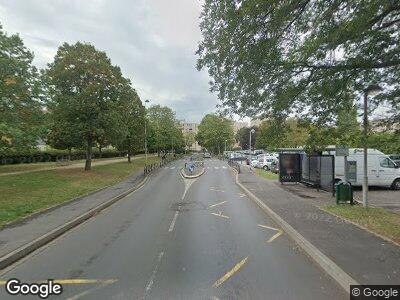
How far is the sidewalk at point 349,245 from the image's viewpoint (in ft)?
22.4

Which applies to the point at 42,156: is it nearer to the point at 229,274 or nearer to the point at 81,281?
the point at 81,281

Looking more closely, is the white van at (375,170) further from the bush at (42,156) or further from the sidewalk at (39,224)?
the bush at (42,156)

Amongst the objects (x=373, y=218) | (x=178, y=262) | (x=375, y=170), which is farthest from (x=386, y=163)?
(x=178, y=262)

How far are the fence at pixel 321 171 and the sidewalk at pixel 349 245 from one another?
6.57 metres

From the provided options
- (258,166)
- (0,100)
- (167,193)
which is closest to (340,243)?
(167,193)

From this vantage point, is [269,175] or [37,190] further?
[269,175]

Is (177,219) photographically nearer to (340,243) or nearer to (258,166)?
(340,243)

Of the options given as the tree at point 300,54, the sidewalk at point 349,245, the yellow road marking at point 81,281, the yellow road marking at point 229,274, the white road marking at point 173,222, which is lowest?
the white road marking at point 173,222

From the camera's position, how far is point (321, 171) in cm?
2236

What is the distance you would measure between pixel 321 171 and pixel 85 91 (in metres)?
21.1

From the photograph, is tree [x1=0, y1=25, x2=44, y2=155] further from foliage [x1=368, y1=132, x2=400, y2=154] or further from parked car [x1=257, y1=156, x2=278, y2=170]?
parked car [x1=257, y1=156, x2=278, y2=170]

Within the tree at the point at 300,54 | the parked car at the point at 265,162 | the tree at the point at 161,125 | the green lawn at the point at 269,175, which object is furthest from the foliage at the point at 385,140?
the tree at the point at 161,125

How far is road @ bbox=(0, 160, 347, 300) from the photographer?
21.1 ft

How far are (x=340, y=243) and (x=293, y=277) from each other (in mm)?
2693
